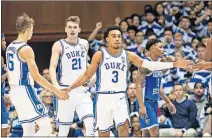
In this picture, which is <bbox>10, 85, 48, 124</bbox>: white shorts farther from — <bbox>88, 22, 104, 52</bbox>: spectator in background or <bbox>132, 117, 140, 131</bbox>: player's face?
<bbox>88, 22, 104, 52</bbox>: spectator in background

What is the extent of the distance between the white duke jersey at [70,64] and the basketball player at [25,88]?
2.81 ft

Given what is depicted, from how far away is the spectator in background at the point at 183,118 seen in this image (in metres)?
11.9

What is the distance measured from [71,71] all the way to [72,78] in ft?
0.35

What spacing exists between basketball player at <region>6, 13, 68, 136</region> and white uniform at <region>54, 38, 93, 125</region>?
2.50 feet

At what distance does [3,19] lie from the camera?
15977mm

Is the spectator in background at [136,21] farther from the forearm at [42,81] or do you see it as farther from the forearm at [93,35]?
the forearm at [42,81]

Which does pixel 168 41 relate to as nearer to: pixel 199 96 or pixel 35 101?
pixel 199 96

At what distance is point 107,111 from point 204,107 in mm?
3153

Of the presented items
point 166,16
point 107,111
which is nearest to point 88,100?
point 107,111

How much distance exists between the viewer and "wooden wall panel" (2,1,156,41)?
16031 mm

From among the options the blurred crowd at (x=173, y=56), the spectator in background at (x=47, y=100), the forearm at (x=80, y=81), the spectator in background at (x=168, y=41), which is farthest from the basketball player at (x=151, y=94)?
the spectator in background at (x=168, y=41)

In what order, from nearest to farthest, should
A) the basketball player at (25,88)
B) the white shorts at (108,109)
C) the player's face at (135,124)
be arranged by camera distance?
1. the basketball player at (25,88)
2. the white shorts at (108,109)
3. the player's face at (135,124)

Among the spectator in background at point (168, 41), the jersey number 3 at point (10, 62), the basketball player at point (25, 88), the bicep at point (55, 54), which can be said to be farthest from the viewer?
the spectator in background at point (168, 41)

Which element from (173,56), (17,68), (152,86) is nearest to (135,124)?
(152,86)
